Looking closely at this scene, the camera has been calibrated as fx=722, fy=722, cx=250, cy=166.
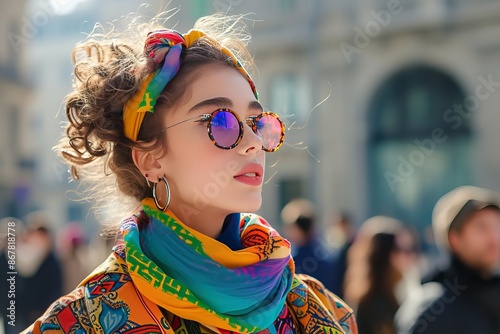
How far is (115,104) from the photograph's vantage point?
6.65 ft

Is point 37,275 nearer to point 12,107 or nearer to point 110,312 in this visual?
point 110,312

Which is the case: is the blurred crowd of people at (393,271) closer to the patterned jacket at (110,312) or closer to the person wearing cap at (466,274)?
the person wearing cap at (466,274)

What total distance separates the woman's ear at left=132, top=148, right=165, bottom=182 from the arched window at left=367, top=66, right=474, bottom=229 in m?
19.6

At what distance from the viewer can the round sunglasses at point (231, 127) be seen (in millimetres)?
1906

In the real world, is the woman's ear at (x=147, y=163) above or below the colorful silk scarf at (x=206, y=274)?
above

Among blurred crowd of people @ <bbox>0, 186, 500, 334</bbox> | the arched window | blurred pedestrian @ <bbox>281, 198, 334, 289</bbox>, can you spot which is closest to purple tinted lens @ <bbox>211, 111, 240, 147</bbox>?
blurred crowd of people @ <bbox>0, 186, 500, 334</bbox>

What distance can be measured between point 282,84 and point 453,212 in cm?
2038

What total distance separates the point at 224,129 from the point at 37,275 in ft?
22.5

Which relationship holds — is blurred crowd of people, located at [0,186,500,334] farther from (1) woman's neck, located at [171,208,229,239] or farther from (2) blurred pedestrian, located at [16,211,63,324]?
(1) woman's neck, located at [171,208,229,239]

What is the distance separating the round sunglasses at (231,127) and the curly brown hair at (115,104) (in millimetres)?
123

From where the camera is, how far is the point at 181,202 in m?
2.03

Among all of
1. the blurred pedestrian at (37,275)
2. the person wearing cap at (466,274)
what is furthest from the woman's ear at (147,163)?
the blurred pedestrian at (37,275)

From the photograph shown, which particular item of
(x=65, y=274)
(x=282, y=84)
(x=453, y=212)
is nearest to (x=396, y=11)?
(x=282, y=84)

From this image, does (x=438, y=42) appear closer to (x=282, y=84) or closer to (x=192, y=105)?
(x=282, y=84)
